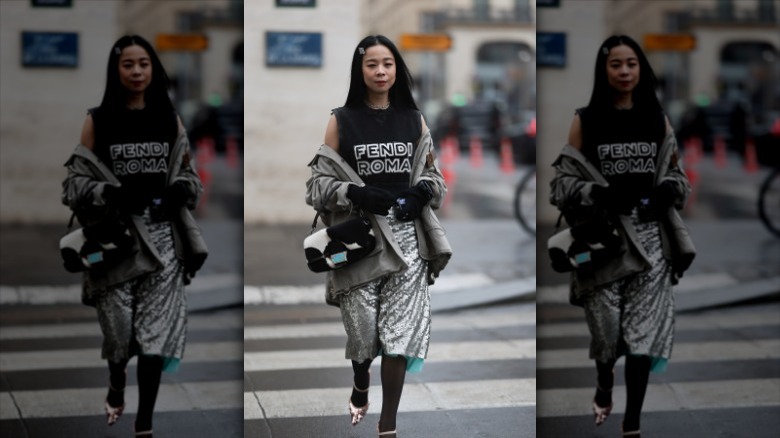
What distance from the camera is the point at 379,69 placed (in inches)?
182

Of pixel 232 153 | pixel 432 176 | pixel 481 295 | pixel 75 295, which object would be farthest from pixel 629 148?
Result: pixel 232 153

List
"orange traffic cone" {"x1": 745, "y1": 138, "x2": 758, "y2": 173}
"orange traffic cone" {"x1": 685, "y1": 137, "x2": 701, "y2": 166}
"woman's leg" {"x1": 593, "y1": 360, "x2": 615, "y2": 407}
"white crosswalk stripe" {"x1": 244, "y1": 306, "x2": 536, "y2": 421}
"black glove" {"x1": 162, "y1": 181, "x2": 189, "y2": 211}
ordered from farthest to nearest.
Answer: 1. "orange traffic cone" {"x1": 685, "y1": 137, "x2": 701, "y2": 166}
2. "orange traffic cone" {"x1": 745, "y1": 138, "x2": 758, "y2": 173}
3. "white crosswalk stripe" {"x1": 244, "y1": 306, "x2": 536, "y2": 421}
4. "woman's leg" {"x1": 593, "y1": 360, "x2": 615, "y2": 407}
5. "black glove" {"x1": 162, "y1": 181, "x2": 189, "y2": 211}

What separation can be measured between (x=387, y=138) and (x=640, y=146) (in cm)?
106

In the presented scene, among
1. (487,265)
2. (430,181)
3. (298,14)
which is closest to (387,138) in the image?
(430,181)

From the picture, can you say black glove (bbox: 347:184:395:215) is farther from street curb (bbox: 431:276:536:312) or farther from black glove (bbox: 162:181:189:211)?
street curb (bbox: 431:276:536:312)

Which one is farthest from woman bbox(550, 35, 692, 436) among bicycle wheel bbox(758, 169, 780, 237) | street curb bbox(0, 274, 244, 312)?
bicycle wheel bbox(758, 169, 780, 237)

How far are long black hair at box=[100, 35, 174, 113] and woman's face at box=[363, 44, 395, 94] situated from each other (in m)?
0.81

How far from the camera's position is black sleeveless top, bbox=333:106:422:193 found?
4.66 metres

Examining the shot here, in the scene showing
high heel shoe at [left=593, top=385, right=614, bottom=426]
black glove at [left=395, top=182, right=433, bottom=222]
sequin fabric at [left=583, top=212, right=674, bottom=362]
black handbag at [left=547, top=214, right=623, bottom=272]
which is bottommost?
high heel shoe at [left=593, top=385, right=614, bottom=426]

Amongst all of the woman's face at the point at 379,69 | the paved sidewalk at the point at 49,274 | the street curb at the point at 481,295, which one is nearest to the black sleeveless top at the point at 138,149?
the woman's face at the point at 379,69

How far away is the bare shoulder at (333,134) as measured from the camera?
472 cm

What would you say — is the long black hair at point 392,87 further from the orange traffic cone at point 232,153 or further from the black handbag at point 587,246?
the orange traffic cone at point 232,153

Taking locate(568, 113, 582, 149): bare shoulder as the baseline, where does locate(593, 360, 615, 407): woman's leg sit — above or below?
below

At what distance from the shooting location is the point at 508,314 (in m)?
9.26
